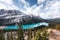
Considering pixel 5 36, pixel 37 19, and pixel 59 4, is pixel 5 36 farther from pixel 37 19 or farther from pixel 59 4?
pixel 59 4

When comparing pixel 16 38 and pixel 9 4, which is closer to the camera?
pixel 16 38

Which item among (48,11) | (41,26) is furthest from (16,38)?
(48,11)

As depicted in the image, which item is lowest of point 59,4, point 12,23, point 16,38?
point 16,38

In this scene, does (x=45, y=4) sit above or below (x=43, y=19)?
above

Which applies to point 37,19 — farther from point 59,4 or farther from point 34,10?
point 59,4

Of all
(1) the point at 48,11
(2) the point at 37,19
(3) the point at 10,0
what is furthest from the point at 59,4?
(3) the point at 10,0

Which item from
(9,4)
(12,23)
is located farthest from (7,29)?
(9,4)

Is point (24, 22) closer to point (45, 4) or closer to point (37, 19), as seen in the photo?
point (37, 19)
